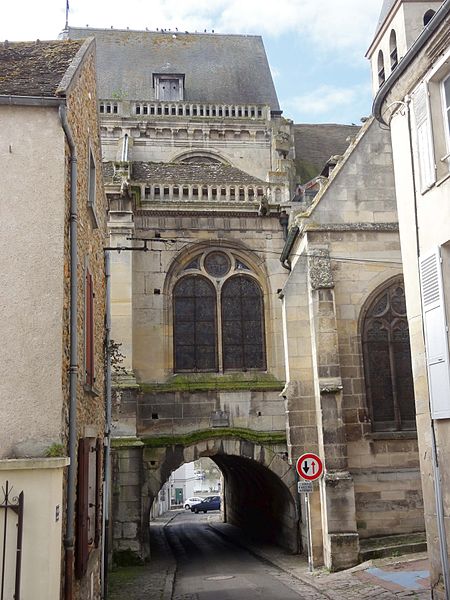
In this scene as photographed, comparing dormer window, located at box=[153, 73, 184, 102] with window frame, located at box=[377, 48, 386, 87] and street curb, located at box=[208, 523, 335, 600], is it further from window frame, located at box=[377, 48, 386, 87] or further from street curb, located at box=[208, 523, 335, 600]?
street curb, located at box=[208, 523, 335, 600]

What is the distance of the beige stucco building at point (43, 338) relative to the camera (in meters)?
6.69

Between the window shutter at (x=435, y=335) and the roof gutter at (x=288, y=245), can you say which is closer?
the window shutter at (x=435, y=335)

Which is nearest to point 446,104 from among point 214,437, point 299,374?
point 299,374

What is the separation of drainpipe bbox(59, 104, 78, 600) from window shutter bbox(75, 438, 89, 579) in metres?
0.33

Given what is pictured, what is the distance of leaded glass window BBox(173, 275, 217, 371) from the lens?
18.1m

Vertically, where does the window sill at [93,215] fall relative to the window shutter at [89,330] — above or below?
above

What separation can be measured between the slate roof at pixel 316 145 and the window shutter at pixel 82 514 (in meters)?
18.9

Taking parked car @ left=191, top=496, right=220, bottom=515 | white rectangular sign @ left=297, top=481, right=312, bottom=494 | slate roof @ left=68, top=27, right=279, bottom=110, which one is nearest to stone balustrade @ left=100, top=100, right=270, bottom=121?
slate roof @ left=68, top=27, right=279, bottom=110

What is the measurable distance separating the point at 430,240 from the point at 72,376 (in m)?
4.82

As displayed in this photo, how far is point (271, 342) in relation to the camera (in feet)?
60.3

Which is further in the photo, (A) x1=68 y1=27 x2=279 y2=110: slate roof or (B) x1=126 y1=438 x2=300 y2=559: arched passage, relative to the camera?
(A) x1=68 y1=27 x2=279 y2=110: slate roof

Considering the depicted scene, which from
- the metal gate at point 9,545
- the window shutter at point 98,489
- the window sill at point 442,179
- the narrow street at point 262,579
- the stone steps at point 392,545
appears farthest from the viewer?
the stone steps at point 392,545

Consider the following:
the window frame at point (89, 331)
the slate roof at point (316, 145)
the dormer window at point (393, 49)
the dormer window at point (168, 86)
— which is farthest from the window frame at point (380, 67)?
the dormer window at point (168, 86)

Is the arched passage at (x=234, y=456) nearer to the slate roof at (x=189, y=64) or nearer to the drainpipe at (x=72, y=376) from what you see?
the drainpipe at (x=72, y=376)
